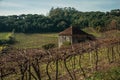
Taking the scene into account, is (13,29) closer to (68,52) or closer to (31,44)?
(31,44)

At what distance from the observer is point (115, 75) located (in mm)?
17719

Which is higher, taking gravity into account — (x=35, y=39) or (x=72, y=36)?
(x=72, y=36)

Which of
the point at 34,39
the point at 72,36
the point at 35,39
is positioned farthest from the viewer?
the point at 35,39

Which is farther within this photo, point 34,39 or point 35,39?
point 35,39

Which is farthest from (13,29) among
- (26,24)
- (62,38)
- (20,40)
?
(62,38)

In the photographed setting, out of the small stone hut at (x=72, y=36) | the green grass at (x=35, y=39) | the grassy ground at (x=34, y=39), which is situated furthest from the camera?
the green grass at (x=35, y=39)

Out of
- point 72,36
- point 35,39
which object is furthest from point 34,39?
point 72,36

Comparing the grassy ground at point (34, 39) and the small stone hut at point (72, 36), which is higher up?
the small stone hut at point (72, 36)

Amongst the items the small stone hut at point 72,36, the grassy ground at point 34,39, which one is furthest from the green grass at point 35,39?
the small stone hut at point 72,36

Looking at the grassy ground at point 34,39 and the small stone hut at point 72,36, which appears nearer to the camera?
the small stone hut at point 72,36

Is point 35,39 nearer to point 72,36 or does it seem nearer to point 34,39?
point 34,39

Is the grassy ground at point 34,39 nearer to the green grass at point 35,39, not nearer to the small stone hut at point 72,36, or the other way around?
the green grass at point 35,39

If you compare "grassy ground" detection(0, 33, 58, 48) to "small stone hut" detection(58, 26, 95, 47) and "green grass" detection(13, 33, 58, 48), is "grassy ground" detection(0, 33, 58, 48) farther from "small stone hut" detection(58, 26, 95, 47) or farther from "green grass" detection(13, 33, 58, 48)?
"small stone hut" detection(58, 26, 95, 47)

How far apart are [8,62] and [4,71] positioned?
2.61ft
